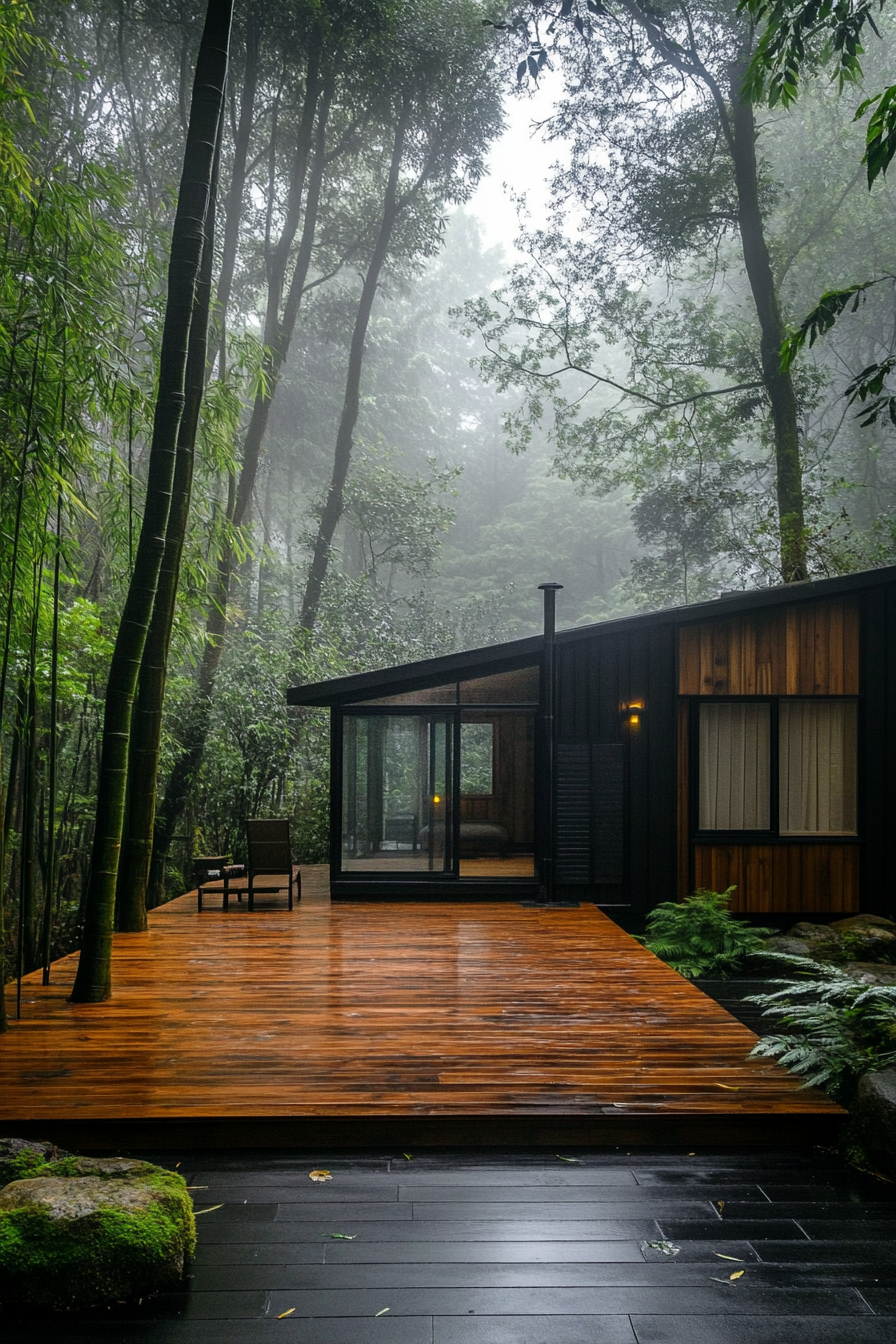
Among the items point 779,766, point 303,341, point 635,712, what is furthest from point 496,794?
point 303,341

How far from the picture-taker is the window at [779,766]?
336 inches

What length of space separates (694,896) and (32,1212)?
653 cm

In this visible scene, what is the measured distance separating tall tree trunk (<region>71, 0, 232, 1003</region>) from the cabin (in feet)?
11.0

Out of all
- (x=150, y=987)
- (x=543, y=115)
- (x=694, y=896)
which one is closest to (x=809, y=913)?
(x=694, y=896)

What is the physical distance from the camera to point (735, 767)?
338 inches

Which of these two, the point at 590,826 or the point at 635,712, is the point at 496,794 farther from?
the point at 635,712

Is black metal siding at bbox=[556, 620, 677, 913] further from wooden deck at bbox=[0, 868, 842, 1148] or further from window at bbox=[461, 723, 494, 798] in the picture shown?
wooden deck at bbox=[0, 868, 842, 1148]

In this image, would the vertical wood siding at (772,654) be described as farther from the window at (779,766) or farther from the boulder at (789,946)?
the boulder at (789,946)

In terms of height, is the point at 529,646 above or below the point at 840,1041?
above

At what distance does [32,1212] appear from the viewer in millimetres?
2559

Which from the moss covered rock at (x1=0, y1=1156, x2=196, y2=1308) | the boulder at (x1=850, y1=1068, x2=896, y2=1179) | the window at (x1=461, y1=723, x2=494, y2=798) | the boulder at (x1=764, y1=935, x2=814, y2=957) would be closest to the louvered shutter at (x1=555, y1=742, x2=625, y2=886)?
the window at (x1=461, y1=723, x2=494, y2=798)

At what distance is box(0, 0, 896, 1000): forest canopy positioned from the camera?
5.19 m

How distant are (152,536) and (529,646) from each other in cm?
421

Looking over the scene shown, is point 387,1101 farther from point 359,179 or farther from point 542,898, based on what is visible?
point 359,179
